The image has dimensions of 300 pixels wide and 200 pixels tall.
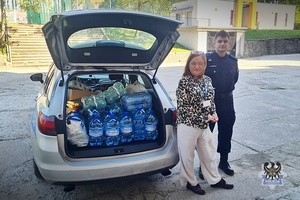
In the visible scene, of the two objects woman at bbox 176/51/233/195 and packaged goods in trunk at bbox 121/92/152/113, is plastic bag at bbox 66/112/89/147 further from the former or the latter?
woman at bbox 176/51/233/195

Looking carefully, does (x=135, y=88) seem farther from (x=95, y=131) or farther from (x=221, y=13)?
(x=221, y=13)

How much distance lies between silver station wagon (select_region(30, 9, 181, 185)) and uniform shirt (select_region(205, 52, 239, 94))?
535 mm

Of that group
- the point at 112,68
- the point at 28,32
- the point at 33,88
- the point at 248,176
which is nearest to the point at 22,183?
the point at 112,68

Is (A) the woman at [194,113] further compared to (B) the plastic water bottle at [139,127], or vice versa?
(B) the plastic water bottle at [139,127]

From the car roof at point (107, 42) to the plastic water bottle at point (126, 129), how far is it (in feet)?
2.11

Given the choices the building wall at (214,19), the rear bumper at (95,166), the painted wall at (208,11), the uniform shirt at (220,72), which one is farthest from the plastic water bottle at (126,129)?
the painted wall at (208,11)

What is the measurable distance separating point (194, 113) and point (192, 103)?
0.33 ft

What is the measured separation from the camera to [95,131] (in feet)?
8.41

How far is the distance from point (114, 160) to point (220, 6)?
28.7 m

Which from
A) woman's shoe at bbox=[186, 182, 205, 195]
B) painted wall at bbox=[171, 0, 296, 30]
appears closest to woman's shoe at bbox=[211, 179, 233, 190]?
woman's shoe at bbox=[186, 182, 205, 195]

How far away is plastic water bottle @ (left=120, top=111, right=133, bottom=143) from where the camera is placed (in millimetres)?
2688

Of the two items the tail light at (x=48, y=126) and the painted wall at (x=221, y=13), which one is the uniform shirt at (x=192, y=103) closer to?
the tail light at (x=48, y=126)

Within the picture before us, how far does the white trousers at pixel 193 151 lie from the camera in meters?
2.55

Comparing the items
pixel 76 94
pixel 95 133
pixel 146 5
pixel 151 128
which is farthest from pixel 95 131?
pixel 146 5
